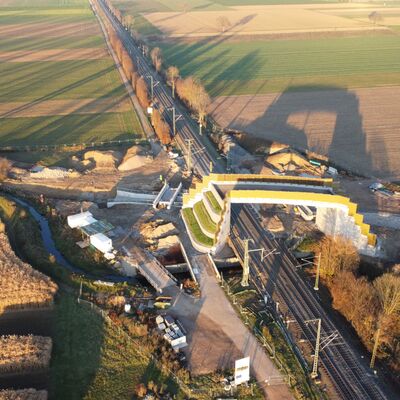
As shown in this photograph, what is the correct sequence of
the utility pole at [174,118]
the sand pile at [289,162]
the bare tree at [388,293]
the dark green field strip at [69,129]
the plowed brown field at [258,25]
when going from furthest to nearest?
the plowed brown field at [258,25], the utility pole at [174,118], the dark green field strip at [69,129], the sand pile at [289,162], the bare tree at [388,293]

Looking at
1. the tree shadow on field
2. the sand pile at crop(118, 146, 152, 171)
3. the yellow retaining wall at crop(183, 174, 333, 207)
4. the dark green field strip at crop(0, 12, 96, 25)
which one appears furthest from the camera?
the dark green field strip at crop(0, 12, 96, 25)

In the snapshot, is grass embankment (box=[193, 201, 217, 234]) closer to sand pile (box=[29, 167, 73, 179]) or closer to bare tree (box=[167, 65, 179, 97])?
sand pile (box=[29, 167, 73, 179])

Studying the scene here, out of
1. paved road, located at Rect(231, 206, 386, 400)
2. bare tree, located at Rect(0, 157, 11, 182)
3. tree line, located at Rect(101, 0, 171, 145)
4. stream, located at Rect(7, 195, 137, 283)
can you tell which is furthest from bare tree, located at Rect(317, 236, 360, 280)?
bare tree, located at Rect(0, 157, 11, 182)

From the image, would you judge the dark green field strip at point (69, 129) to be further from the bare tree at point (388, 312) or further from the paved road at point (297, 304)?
the bare tree at point (388, 312)

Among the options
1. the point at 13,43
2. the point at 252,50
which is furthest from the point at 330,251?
the point at 13,43

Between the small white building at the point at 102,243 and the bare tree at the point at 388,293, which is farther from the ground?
the bare tree at the point at 388,293

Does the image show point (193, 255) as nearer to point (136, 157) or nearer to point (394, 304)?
point (394, 304)

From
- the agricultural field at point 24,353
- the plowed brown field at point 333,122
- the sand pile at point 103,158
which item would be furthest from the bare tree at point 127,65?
the agricultural field at point 24,353

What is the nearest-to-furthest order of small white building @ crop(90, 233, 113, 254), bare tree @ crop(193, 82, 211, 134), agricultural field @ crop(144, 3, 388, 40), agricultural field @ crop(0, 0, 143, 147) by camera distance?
small white building @ crop(90, 233, 113, 254)
agricultural field @ crop(0, 0, 143, 147)
bare tree @ crop(193, 82, 211, 134)
agricultural field @ crop(144, 3, 388, 40)
